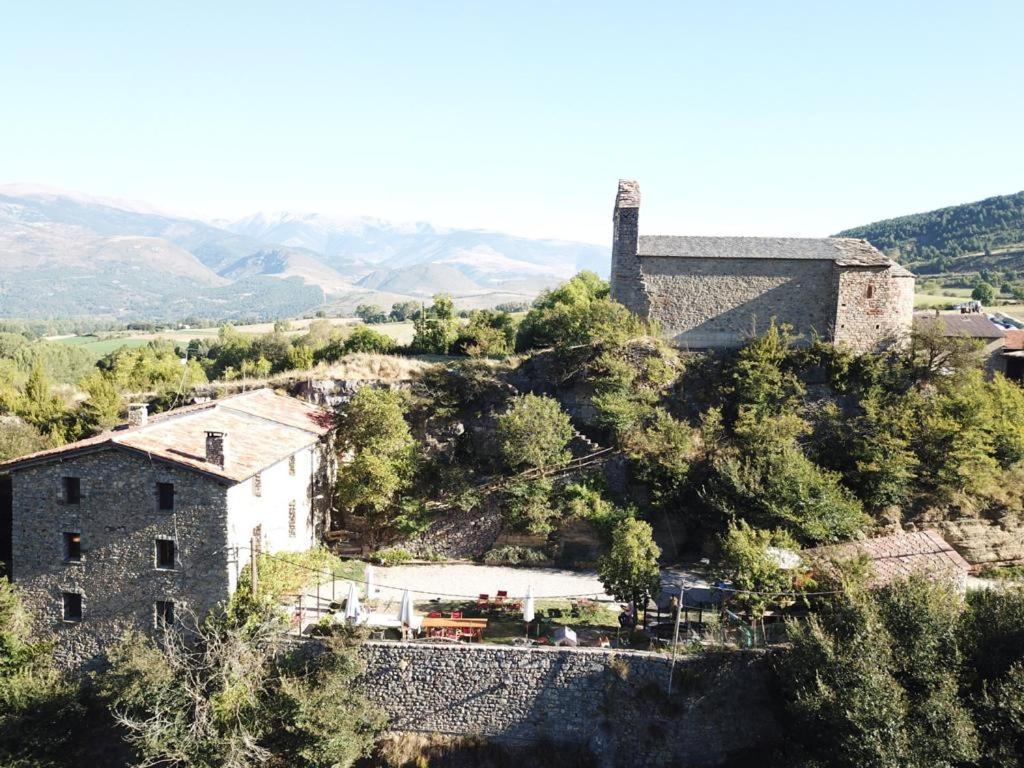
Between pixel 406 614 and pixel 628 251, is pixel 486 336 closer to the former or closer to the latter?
pixel 628 251

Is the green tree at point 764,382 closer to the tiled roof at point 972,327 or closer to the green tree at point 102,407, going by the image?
the tiled roof at point 972,327

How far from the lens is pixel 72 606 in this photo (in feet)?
75.0

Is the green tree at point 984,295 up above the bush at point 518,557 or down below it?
above

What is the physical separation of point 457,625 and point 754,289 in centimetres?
2099

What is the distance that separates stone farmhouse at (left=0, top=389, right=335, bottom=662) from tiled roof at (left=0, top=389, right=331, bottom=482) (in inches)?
2.7

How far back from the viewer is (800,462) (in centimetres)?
2691

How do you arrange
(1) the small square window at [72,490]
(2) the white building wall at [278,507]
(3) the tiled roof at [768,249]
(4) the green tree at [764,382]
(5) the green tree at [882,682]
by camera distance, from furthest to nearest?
(3) the tiled roof at [768,249], (4) the green tree at [764,382], (1) the small square window at [72,490], (2) the white building wall at [278,507], (5) the green tree at [882,682]

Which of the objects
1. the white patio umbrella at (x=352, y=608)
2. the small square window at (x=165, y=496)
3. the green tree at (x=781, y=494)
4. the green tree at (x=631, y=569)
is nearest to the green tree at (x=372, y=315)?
the green tree at (x=781, y=494)

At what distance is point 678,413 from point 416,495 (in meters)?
11.8

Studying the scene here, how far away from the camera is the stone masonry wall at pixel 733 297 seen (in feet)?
111

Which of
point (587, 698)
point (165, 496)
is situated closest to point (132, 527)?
point (165, 496)

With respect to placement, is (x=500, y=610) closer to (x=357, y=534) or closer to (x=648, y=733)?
(x=648, y=733)

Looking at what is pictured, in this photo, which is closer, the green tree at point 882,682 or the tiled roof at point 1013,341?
the green tree at point 882,682

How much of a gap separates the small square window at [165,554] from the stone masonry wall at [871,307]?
1100 inches
